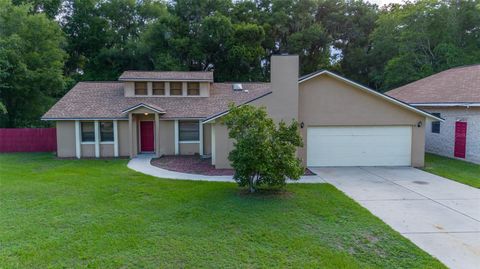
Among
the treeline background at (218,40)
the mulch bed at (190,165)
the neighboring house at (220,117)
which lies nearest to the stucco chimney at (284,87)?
the neighboring house at (220,117)

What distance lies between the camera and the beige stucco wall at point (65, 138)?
17438 mm

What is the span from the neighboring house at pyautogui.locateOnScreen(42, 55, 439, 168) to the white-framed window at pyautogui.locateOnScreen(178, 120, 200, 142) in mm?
56

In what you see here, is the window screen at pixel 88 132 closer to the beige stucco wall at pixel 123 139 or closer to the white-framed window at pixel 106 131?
the white-framed window at pixel 106 131

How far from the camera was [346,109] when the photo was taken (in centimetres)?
1477

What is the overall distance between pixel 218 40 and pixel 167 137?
47.1ft

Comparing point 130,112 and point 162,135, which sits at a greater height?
point 130,112

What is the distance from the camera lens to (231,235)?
22.4 feet

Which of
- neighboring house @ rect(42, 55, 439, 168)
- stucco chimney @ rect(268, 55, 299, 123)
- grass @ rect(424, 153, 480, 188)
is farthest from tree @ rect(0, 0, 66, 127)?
grass @ rect(424, 153, 480, 188)

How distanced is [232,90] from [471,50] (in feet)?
63.4

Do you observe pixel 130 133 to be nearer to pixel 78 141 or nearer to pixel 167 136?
pixel 167 136

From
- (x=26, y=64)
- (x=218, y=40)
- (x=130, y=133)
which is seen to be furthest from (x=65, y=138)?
(x=218, y=40)

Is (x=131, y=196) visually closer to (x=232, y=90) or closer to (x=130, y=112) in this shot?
(x=130, y=112)

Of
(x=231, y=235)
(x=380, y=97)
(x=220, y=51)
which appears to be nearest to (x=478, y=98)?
(x=380, y=97)

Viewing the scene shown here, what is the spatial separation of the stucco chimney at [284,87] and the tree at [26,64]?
18021 mm
